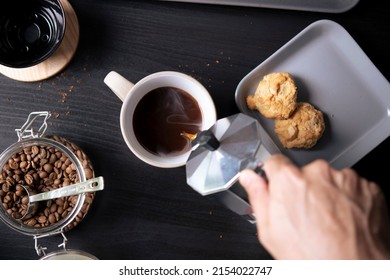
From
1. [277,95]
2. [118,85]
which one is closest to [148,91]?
[118,85]

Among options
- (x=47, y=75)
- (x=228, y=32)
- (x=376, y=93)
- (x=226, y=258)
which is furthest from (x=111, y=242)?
(x=376, y=93)

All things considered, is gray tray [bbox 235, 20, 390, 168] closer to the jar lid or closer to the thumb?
the thumb

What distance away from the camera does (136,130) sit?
0.93m

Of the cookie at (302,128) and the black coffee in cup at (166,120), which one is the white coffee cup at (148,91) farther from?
the cookie at (302,128)

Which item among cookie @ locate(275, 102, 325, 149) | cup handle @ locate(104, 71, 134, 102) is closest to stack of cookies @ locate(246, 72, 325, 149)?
cookie @ locate(275, 102, 325, 149)

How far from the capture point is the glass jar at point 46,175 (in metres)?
0.93

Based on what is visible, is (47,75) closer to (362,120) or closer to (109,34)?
(109,34)

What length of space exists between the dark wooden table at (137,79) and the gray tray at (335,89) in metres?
0.04

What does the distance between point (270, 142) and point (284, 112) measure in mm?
69

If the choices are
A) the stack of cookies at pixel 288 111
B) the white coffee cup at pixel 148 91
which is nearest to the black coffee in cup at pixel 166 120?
the white coffee cup at pixel 148 91

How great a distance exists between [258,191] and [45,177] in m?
0.47

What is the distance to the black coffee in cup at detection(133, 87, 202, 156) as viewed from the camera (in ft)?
3.05

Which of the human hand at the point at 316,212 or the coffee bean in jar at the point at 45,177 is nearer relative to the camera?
the human hand at the point at 316,212

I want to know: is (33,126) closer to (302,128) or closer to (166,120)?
(166,120)
